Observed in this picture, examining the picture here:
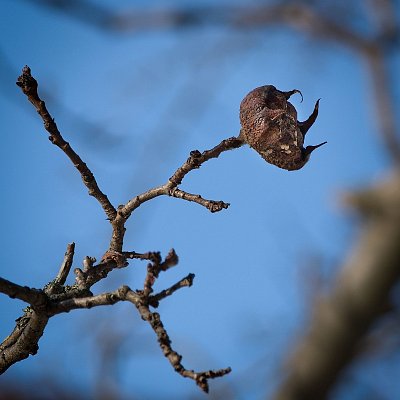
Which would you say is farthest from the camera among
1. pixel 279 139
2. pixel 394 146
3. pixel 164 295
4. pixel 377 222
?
pixel 394 146

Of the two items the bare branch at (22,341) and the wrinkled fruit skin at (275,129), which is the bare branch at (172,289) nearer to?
the bare branch at (22,341)

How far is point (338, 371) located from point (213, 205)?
1452 mm

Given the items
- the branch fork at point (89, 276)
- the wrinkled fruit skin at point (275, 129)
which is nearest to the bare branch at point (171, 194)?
the branch fork at point (89, 276)

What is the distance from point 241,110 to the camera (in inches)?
59.5

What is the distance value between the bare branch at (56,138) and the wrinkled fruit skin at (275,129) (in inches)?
16.1

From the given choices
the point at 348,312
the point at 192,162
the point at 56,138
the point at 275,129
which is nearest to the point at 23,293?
the point at 56,138

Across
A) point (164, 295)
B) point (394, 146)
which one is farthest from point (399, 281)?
point (394, 146)

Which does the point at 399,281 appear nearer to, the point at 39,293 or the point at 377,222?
the point at 377,222

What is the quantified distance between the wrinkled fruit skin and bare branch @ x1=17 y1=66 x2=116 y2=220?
Result: 408 millimetres

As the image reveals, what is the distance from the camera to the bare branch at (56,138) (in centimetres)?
117

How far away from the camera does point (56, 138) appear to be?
124cm

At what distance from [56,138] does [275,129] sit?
0.56 metres

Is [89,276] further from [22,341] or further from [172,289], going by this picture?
[172,289]

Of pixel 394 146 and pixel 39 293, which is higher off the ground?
pixel 394 146
